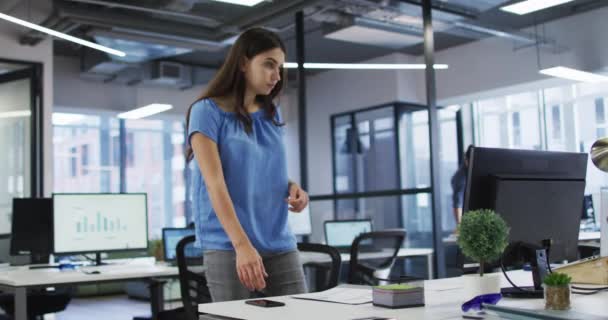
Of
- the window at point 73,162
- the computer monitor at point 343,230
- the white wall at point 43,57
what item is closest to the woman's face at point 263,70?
the computer monitor at point 343,230

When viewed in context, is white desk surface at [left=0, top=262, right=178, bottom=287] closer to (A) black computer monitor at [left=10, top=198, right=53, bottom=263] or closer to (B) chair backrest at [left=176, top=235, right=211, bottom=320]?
(A) black computer monitor at [left=10, top=198, right=53, bottom=263]

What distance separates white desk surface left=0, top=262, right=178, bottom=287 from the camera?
10.3 feet

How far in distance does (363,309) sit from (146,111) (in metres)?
8.53

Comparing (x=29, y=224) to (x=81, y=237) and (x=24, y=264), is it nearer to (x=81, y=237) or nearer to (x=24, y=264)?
(x=24, y=264)

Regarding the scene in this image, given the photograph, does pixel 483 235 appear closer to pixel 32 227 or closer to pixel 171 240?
pixel 171 240

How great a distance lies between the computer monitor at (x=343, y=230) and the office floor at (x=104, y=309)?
7.50 ft

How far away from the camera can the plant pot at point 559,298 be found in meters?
1.29

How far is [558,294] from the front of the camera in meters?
1.29

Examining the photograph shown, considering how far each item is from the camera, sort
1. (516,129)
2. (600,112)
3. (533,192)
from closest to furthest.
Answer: (533,192) → (600,112) → (516,129)

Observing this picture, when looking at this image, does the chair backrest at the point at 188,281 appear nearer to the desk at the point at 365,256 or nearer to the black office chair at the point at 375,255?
the desk at the point at 365,256

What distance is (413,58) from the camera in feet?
30.1

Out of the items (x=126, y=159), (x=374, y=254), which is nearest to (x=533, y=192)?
(x=374, y=254)

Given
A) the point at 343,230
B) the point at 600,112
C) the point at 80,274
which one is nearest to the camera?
the point at 80,274

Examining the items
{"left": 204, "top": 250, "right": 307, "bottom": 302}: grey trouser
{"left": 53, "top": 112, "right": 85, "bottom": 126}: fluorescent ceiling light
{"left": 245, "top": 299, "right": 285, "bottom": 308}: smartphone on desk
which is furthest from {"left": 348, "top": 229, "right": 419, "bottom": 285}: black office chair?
{"left": 53, "top": 112, "right": 85, "bottom": 126}: fluorescent ceiling light
